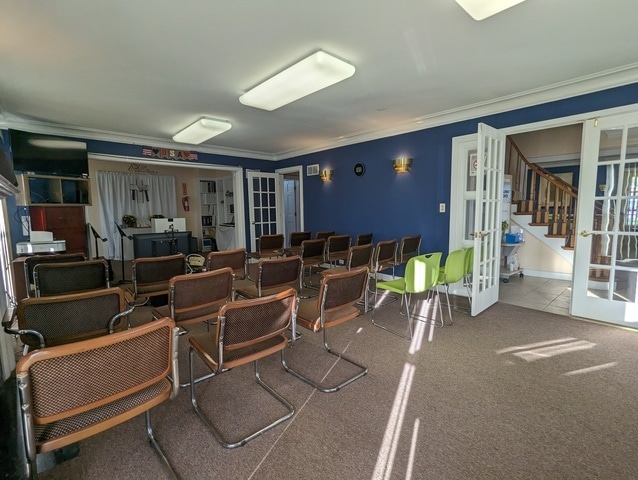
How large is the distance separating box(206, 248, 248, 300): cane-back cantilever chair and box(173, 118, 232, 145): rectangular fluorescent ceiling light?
6.40 ft

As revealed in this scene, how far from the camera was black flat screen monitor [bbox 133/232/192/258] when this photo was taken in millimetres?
5465

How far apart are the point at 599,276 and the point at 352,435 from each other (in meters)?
3.26

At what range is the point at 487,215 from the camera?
11.6 feet

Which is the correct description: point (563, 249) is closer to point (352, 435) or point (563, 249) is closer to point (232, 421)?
point (352, 435)

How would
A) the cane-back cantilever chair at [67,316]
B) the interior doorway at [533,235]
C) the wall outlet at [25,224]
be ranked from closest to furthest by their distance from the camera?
1. the cane-back cantilever chair at [67,316]
2. the interior doorway at [533,235]
3. the wall outlet at [25,224]

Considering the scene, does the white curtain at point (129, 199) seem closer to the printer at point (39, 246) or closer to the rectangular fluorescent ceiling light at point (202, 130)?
the printer at point (39, 246)

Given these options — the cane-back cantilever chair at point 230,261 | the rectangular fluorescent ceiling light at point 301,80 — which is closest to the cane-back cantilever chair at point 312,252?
the cane-back cantilever chair at point 230,261

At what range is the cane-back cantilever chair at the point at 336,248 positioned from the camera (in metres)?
4.46

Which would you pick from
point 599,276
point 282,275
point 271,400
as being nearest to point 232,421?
point 271,400

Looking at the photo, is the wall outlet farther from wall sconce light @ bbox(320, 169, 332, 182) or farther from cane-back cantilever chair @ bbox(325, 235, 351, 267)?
wall sconce light @ bbox(320, 169, 332, 182)

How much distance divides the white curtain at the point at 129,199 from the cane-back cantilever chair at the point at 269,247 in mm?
4923

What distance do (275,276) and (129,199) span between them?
22.9 ft

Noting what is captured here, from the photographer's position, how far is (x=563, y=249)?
5.12m

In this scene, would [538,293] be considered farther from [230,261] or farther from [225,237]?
[225,237]
